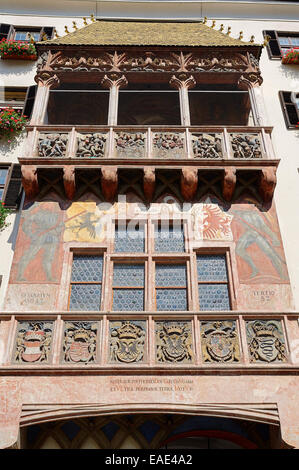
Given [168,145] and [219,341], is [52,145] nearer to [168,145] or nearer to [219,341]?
[168,145]

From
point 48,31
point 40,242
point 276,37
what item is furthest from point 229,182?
point 48,31

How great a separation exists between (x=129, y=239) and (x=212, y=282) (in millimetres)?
1817

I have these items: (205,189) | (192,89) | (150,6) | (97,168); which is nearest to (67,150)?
(97,168)

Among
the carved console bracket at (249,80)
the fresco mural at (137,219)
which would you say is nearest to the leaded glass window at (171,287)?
the fresco mural at (137,219)

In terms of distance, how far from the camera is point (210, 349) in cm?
805

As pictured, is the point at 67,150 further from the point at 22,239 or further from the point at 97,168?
the point at 22,239

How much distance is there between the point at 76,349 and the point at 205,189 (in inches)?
168

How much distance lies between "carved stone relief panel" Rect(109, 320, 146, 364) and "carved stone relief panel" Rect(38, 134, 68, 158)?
3.89 metres

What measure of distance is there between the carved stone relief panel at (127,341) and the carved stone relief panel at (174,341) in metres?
0.26

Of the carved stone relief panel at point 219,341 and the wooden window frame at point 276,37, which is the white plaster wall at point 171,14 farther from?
the carved stone relief panel at point 219,341

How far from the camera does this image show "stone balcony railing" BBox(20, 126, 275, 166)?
10.2 m

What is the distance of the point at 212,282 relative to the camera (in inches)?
363

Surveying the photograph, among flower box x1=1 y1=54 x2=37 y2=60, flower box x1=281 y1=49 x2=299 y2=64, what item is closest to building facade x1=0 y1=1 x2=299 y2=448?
flower box x1=281 y1=49 x2=299 y2=64

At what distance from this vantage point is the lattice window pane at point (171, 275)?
9266 millimetres
